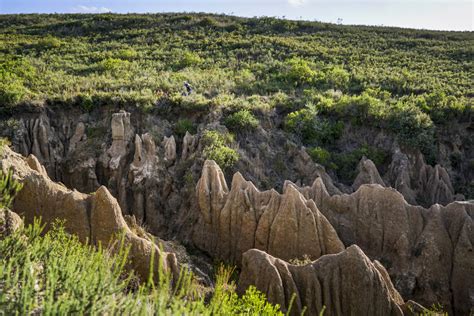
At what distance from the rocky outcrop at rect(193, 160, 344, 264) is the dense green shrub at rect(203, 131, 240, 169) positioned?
2369mm

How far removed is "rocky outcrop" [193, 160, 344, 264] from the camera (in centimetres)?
1538

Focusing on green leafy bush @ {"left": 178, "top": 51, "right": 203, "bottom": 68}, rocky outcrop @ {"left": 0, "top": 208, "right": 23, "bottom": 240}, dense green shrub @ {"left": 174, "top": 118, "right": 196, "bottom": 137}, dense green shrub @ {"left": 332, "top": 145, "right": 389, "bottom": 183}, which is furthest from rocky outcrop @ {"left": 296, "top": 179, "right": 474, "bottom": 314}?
green leafy bush @ {"left": 178, "top": 51, "right": 203, "bottom": 68}

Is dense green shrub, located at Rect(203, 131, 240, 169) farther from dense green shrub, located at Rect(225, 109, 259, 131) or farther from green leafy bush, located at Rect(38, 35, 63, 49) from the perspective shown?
green leafy bush, located at Rect(38, 35, 63, 49)

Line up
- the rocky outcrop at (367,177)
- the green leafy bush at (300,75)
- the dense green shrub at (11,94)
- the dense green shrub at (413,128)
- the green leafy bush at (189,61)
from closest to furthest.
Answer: the rocky outcrop at (367,177) → the dense green shrub at (11,94) → the dense green shrub at (413,128) → the green leafy bush at (300,75) → the green leafy bush at (189,61)

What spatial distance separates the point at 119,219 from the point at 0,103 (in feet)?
48.5

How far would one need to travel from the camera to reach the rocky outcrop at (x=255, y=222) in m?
15.4

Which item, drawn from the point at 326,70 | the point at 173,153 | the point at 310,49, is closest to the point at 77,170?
the point at 173,153

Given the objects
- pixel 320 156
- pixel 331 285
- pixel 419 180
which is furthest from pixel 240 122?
pixel 331 285

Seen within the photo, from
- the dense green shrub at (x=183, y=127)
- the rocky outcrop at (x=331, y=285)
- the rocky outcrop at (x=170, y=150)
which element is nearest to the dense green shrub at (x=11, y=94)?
the dense green shrub at (x=183, y=127)

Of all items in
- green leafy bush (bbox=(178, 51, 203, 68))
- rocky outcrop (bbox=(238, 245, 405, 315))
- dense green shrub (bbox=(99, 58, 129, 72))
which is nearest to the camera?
rocky outcrop (bbox=(238, 245, 405, 315))

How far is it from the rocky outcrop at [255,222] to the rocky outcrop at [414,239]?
166 cm

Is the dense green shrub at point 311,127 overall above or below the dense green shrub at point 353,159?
above

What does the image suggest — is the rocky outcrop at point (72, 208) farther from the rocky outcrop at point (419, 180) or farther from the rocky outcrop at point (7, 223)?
the rocky outcrop at point (419, 180)

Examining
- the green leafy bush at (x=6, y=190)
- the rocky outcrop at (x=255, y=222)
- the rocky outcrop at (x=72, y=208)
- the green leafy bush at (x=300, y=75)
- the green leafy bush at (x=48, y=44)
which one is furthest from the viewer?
the green leafy bush at (x=48, y=44)
